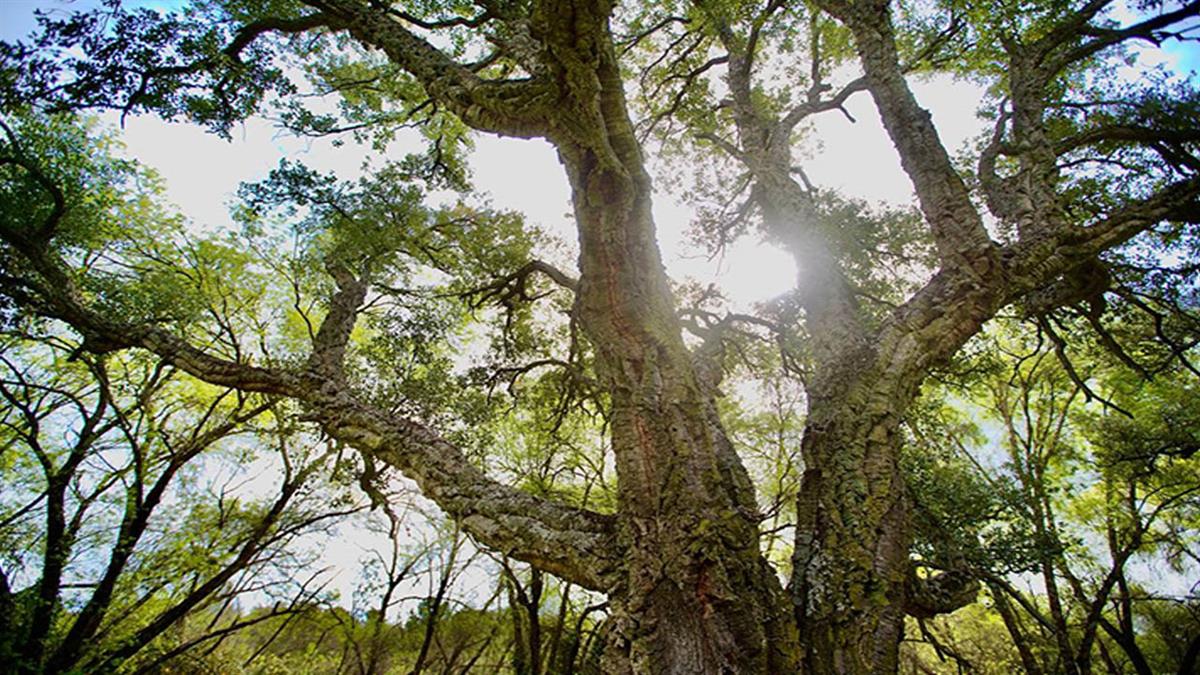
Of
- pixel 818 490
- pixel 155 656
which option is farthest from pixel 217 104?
pixel 155 656

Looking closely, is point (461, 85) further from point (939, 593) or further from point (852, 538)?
point (939, 593)

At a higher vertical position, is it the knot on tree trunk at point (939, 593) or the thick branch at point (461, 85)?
the thick branch at point (461, 85)

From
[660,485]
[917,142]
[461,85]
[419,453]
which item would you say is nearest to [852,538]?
[660,485]

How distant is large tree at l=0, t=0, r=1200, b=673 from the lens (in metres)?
1.79

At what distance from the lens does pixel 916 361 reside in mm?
2389

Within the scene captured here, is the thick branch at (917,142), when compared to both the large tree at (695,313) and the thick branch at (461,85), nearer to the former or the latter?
the large tree at (695,313)

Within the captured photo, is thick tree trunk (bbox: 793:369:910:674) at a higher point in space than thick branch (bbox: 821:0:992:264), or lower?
lower

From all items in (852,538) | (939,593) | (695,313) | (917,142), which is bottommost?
(939,593)

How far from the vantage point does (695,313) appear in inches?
162

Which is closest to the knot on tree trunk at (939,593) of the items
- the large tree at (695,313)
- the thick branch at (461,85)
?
the large tree at (695,313)

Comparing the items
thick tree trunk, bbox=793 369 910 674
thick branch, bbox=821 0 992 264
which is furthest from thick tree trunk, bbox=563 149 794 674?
thick branch, bbox=821 0 992 264

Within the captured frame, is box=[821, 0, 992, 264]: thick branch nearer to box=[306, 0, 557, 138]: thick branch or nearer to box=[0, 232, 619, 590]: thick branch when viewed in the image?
box=[306, 0, 557, 138]: thick branch

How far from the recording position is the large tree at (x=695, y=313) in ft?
5.88

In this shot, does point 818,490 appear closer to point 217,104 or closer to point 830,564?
point 830,564
